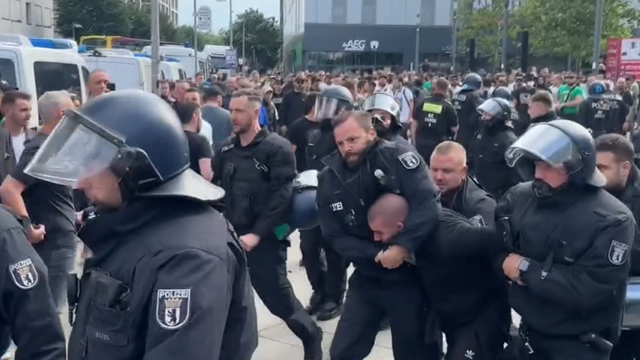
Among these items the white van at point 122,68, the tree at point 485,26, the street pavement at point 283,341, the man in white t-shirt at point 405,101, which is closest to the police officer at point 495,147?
the street pavement at point 283,341

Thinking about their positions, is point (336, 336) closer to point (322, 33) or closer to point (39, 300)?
point (39, 300)

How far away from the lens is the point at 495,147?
25.9 feet

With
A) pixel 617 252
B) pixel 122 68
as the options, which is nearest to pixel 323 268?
pixel 617 252

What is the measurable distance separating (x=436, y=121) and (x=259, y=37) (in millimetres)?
81174

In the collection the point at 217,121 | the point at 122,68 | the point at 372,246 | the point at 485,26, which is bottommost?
the point at 372,246

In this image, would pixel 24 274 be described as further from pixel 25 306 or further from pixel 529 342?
pixel 529 342

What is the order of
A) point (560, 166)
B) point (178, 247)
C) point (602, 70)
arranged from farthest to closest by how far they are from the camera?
1. point (602, 70)
2. point (560, 166)
3. point (178, 247)

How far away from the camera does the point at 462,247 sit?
3.90m

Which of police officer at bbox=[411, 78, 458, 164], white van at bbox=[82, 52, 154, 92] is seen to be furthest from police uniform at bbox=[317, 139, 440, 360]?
white van at bbox=[82, 52, 154, 92]

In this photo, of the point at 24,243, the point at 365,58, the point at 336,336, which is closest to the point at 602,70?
the point at 336,336

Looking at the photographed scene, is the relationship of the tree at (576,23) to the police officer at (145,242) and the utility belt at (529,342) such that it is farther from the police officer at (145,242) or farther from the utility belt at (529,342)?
the police officer at (145,242)

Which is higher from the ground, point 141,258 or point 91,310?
point 141,258

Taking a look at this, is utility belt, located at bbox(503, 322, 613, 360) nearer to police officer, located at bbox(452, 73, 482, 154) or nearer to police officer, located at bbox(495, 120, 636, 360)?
police officer, located at bbox(495, 120, 636, 360)

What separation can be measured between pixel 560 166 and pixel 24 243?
84.5 inches
